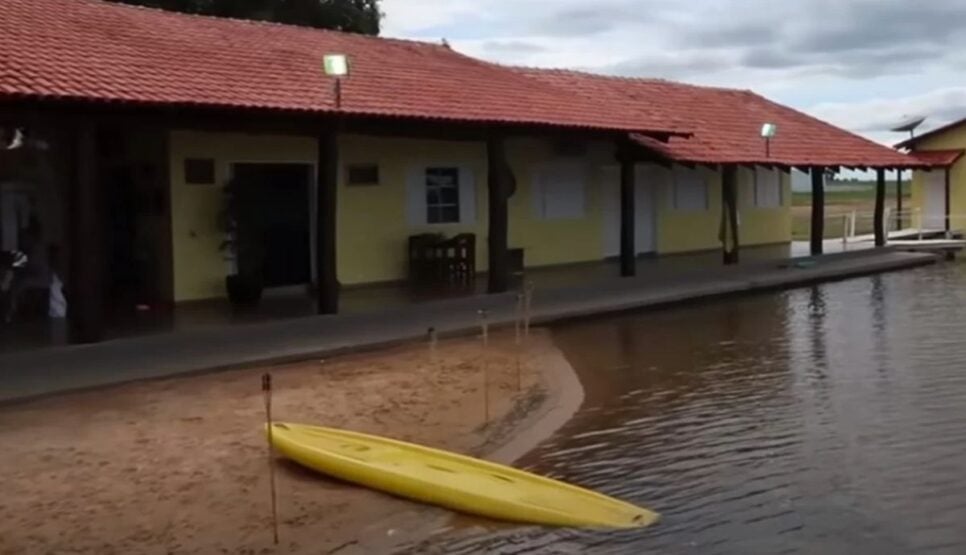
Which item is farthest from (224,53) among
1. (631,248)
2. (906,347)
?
(906,347)

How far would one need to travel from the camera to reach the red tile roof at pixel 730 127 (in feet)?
83.4

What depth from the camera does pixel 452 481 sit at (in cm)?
802

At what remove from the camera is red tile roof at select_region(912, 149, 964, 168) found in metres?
34.7

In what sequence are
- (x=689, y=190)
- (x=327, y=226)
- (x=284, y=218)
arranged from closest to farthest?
(x=327, y=226)
(x=284, y=218)
(x=689, y=190)

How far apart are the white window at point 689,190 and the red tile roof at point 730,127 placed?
4.37 ft

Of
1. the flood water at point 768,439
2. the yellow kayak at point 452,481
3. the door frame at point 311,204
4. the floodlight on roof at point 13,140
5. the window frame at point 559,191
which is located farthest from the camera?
the window frame at point 559,191

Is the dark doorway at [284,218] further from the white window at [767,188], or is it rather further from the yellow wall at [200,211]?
the white window at [767,188]

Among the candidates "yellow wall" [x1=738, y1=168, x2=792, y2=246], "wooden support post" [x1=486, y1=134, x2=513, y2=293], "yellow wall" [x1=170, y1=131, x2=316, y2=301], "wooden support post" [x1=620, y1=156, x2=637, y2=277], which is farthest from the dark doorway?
"yellow wall" [x1=738, y1=168, x2=792, y2=246]

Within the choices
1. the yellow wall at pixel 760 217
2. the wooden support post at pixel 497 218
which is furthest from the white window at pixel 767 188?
the wooden support post at pixel 497 218

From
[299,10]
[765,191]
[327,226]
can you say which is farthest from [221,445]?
[299,10]

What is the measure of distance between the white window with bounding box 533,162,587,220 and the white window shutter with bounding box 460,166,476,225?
186cm

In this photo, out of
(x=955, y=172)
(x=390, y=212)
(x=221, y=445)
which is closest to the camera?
(x=221, y=445)

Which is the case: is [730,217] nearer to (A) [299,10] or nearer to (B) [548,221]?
(B) [548,221]

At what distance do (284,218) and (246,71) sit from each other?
10.9 feet
